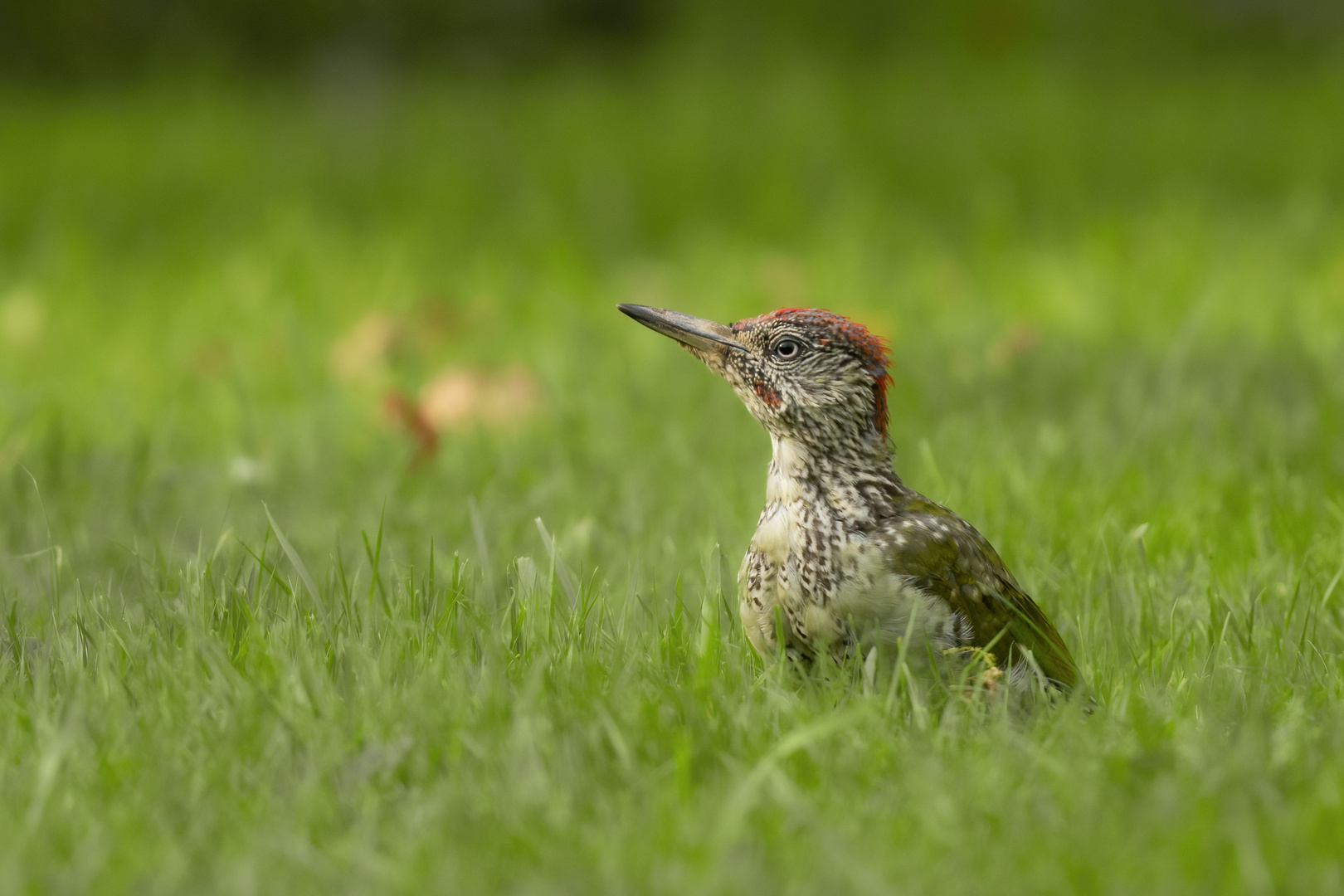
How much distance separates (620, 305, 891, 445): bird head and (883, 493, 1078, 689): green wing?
0.21m

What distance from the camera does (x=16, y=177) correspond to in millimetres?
8633

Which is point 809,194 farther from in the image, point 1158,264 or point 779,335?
point 779,335

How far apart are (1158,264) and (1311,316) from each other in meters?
0.90

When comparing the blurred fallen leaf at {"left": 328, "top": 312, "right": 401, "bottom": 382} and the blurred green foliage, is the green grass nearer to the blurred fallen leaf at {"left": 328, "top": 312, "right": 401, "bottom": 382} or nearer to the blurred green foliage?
the blurred fallen leaf at {"left": 328, "top": 312, "right": 401, "bottom": 382}

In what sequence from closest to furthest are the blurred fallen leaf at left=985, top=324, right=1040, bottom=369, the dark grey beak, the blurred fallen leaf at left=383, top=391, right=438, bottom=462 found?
1. the dark grey beak
2. the blurred fallen leaf at left=383, top=391, right=438, bottom=462
3. the blurred fallen leaf at left=985, top=324, right=1040, bottom=369

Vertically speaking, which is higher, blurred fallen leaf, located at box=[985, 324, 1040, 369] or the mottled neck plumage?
blurred fallen leaf, located at box=[985, 324, 1040, 369]

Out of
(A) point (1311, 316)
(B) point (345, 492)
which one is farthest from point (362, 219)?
(A) point (1311, 316)

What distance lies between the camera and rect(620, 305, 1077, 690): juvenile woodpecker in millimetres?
2541

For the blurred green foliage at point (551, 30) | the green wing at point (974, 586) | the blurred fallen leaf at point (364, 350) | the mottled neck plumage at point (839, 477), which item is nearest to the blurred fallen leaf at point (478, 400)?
the blurred fallen leaf at point (364, 350)

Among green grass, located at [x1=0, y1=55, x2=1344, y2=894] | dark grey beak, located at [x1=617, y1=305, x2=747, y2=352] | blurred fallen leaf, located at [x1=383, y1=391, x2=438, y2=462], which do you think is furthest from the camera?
blurred fallen leaf, located at [x1=383, y1=391, x2=438, y2=462]

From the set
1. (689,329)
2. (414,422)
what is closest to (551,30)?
(414,422)

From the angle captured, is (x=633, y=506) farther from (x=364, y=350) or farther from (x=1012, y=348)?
(x=364, y=350)

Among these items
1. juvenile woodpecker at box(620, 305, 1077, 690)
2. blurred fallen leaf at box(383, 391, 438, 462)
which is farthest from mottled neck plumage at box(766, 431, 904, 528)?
blurred fallen leaf at box(383, 391, 438, 462)

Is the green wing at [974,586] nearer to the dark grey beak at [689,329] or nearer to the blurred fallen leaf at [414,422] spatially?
the dark grey beak at [689,329]
